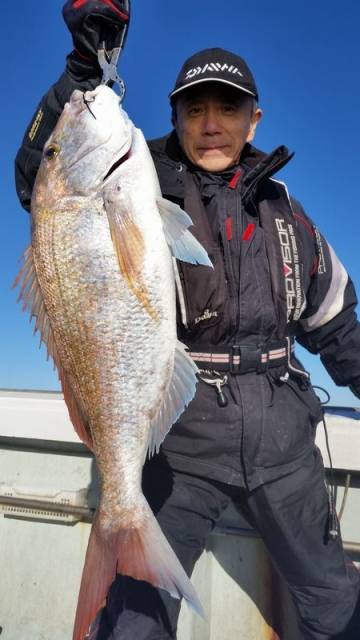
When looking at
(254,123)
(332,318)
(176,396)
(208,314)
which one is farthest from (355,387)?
(254,123)

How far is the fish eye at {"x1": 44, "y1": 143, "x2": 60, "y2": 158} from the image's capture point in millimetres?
2244

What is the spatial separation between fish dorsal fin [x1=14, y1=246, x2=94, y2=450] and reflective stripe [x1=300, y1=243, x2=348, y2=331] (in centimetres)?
152

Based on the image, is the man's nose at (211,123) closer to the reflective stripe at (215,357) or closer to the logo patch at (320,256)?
the logo patch at (320,256)

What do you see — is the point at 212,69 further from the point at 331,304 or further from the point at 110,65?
the point at 331,304

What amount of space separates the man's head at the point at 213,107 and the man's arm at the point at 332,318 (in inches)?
21.8

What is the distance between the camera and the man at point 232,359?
2410 mm

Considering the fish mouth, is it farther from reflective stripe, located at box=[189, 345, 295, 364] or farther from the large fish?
reflective stripe, located at box=[189, 345, 295, 364]

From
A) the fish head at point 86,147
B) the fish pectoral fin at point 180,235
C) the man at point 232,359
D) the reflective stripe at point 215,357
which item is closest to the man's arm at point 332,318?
the man at point 232,359

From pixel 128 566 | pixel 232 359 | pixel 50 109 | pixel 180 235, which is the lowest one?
pixel 128 566

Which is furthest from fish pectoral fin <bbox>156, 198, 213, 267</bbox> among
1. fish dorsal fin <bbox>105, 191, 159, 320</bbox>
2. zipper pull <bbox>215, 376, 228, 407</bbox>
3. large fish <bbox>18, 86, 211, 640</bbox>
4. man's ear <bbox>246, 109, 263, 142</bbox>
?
man's ear <bbox>246, 109, 263, 142</bbox>

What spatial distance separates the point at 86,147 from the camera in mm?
2191

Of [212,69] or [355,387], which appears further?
[355,387]

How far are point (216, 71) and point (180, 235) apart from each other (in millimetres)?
1075

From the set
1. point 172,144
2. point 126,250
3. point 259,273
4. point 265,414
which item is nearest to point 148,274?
point 126,250
